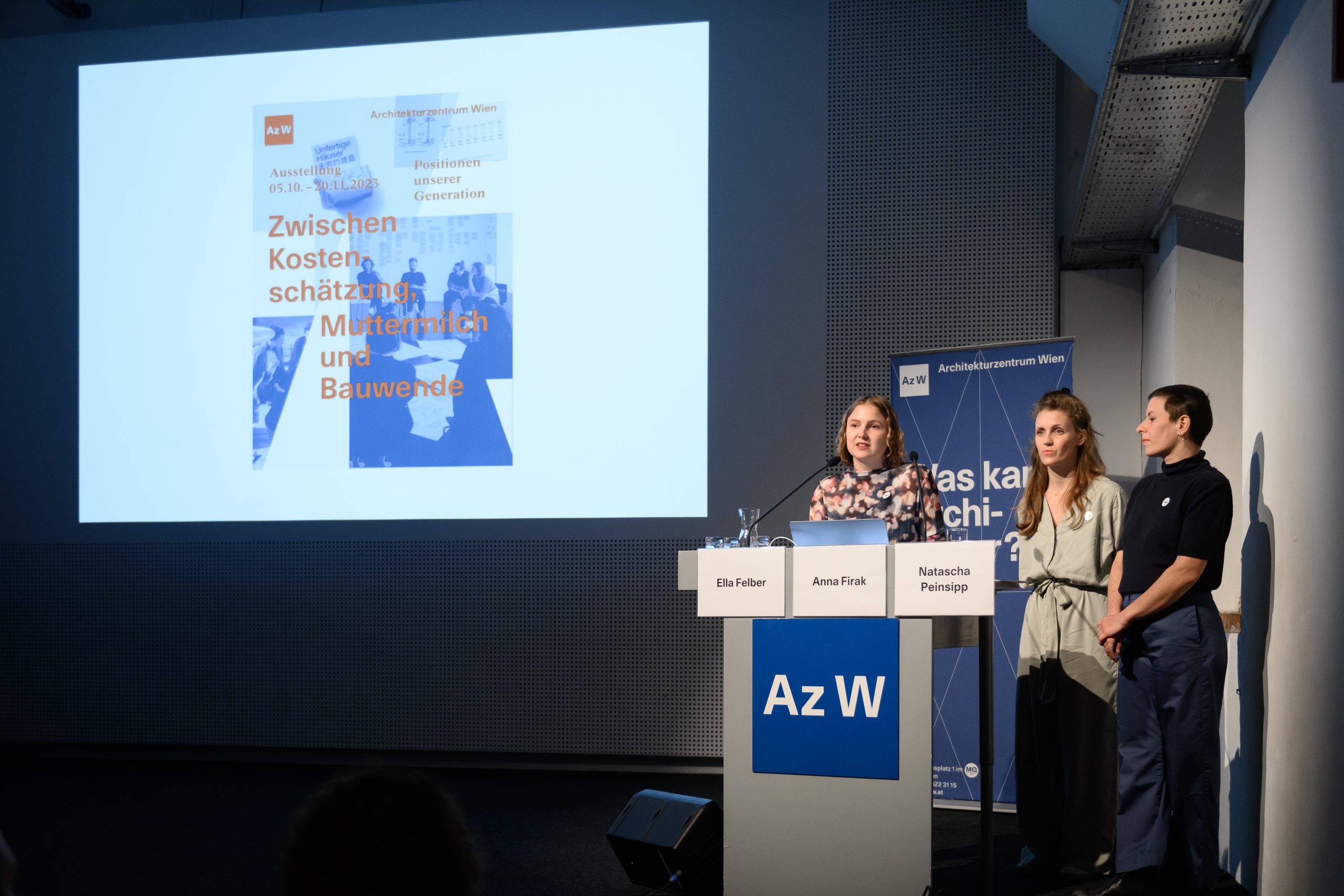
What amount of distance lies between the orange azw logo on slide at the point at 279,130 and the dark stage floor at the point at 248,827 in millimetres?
3272

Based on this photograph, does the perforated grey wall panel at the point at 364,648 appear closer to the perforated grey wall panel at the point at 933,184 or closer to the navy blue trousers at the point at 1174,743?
the perforated grey wall panel at the point at 933,184

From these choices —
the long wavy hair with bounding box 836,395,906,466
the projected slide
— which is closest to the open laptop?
the long wavy hair with bounding box 836,395,906,466

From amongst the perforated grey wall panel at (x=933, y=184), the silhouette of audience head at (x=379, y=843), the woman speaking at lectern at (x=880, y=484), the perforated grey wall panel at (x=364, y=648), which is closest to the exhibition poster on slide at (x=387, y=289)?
the perforated grey wall panel at (x=364, y=648)

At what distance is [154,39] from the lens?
564cm

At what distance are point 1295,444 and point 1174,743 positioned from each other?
0.90 m

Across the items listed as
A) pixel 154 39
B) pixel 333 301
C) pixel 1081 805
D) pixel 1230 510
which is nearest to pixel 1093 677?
pixel 1081 805

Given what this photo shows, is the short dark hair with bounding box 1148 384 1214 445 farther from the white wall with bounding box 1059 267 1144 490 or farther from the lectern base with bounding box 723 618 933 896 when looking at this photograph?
the white wall with bounding box 1059 267 1144 490

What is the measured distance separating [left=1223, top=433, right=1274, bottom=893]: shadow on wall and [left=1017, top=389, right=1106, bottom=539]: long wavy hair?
0.46 m

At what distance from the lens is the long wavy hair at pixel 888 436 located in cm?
346

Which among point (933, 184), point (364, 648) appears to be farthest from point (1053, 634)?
point (364, 648)

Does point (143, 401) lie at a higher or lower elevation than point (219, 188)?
lower

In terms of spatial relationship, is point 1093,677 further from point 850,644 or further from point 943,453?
point 943,453

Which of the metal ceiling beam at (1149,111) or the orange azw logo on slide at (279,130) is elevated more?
the orange azw logo on slide at (279,130)

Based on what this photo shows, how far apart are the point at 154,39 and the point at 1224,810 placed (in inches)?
247
